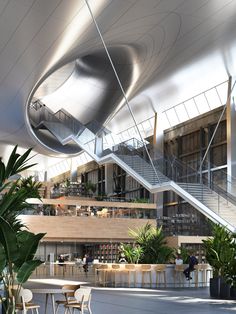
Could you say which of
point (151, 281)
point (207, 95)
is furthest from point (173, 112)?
point (151, 281)

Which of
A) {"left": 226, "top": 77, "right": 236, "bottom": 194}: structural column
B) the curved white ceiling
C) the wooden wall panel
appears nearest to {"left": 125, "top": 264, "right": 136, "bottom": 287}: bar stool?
the curved white ceiling

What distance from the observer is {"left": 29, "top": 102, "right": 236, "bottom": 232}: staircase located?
22328 millimetres

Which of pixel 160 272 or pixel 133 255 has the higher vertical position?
pixel 133 255

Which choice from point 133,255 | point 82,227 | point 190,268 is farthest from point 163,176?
point 82,227

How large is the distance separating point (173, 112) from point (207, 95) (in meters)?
5.48

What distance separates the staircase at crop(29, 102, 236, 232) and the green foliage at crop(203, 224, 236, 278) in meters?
5.05

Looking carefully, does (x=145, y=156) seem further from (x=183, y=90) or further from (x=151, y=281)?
(x=183, y=90)

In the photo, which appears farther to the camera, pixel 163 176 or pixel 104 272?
pixel 163 176

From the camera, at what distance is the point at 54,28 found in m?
20.6

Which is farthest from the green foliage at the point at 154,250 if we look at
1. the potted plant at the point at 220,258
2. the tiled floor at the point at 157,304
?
the potted plant at the point at 220,258

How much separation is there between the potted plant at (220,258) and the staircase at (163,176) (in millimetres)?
5089

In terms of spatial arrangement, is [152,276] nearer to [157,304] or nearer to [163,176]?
[163,176]

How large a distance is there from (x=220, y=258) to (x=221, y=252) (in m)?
0.18

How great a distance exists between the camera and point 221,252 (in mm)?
16016
